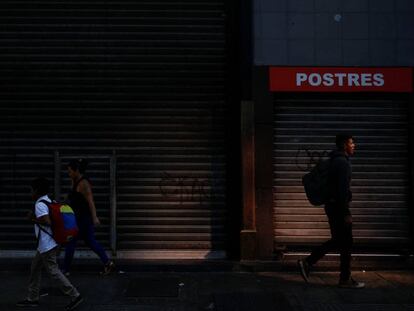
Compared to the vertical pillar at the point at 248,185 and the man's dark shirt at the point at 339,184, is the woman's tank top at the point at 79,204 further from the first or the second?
the man's dark shirt at the point at 339,184

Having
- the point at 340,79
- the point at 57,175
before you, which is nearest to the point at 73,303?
the point at 57,175

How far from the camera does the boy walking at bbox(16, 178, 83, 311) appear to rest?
674 centimetres

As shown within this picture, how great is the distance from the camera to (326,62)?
968 cm

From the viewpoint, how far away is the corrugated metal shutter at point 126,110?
9766 mm

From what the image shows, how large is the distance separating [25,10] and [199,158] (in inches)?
145

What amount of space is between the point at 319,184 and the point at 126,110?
350 centimetres

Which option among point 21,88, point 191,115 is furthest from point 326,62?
point 21,88

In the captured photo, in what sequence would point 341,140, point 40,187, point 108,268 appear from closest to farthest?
1. point 40,187
2. point 341,140
3. point 108,268

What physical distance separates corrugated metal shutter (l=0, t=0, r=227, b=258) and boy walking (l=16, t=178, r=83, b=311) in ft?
9.38

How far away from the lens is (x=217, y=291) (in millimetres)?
7844

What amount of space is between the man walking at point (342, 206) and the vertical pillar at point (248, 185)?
1564mm

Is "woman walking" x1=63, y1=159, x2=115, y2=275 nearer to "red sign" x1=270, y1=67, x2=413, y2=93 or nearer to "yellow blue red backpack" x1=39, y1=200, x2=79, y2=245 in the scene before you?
"yellow blue red backpack" x1=39, y1=200, x2=79, y2=245

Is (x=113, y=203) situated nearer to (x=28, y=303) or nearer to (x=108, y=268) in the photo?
(x=108, y=268)

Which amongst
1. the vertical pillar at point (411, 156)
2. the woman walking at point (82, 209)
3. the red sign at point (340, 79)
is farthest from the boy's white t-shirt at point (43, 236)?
the vertical pillar at point (411, 156)
